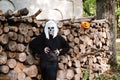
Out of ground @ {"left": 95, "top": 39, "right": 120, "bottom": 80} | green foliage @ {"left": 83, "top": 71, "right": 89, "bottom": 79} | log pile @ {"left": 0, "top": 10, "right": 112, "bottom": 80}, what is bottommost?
ground @ {"left": 95, "top": 39, "right": 120, "bottom": 80}

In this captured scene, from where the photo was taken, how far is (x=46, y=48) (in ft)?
28.4

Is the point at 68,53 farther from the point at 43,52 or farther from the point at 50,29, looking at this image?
the point at 50,29

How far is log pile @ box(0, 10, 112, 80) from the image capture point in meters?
8.11

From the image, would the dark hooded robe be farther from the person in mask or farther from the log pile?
the log pile

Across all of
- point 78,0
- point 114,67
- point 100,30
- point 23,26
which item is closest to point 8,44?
point 23,26

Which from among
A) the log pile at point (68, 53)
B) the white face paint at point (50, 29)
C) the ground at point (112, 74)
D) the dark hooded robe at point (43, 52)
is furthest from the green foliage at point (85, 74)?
the white face paint at point (50, 29)

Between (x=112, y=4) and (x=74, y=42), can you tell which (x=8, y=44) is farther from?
(x=112, y=4)

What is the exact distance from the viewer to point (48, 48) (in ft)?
28.5

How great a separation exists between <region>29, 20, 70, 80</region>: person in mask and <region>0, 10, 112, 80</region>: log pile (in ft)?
0.52

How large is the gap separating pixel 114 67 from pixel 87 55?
246 centimetres

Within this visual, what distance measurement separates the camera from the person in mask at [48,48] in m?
8.64

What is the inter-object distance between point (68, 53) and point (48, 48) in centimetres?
144

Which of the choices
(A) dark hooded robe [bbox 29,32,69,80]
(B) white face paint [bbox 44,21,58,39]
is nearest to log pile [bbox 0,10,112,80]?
(A) dark hooded robe [bbox 29,32,69,80]

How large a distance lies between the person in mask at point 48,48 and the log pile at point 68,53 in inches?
6.2
